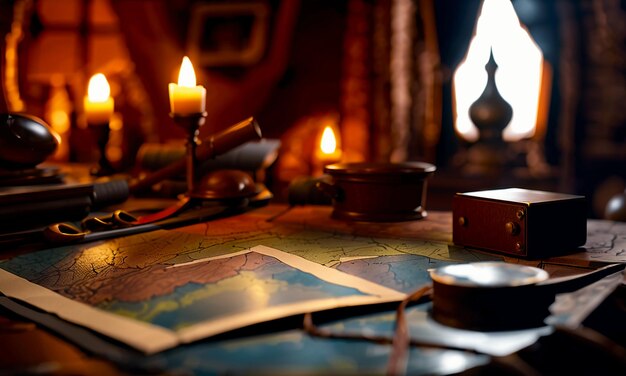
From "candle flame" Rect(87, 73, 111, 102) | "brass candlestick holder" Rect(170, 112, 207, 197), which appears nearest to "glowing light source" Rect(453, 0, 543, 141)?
"candle flame" Rect(87, 73, 111, 102)

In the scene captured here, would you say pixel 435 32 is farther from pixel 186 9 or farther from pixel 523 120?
pixel 186 9

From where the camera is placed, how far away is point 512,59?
366 cm

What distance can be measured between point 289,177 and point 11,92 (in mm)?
2118

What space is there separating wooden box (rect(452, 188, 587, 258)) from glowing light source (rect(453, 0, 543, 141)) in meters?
2.52

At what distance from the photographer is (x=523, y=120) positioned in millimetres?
3785

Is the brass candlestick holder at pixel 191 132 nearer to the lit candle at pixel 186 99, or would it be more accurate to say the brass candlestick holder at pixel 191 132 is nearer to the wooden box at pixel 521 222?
the lit candle at pixel 186 99

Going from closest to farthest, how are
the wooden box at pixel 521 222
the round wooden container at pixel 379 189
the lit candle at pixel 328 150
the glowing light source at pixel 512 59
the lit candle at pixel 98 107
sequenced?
the wooden box at pixel 521 222 → the round wooden container at pixel 379 189 → the lit candle at pixel 328 150 → the lit candle at pixel 98 107 → the glowing light source at pixel 512 59

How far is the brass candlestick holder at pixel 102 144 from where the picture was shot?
2.05 meters

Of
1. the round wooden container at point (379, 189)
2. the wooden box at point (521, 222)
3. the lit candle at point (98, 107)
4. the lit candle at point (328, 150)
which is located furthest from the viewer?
the lit candle at point (98, 107)

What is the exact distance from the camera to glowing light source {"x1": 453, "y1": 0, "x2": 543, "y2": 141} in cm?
366

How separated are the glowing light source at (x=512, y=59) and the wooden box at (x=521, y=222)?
2519 mm

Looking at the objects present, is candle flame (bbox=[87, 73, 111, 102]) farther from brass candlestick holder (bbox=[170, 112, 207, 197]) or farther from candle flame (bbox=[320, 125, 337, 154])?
candle flame (bbox=[320, 125, 337, 154])

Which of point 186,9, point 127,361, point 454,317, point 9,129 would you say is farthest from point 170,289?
point 186,9

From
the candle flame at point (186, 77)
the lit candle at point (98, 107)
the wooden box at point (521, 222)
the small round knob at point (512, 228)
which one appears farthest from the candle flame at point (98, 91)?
the small round knob at point (512, 228)
